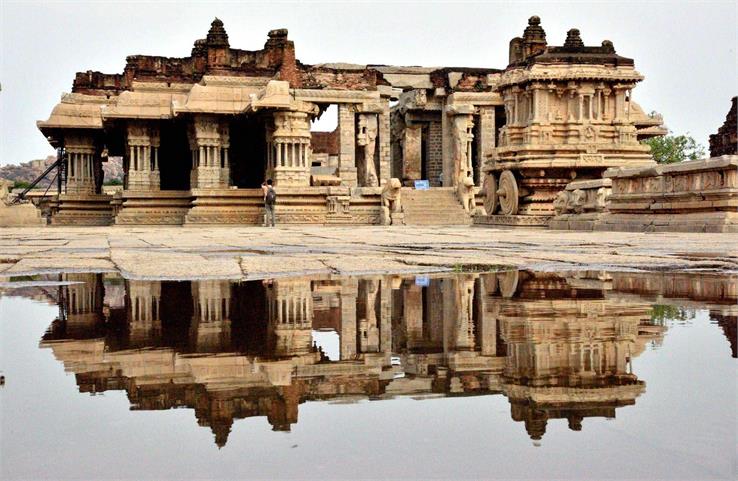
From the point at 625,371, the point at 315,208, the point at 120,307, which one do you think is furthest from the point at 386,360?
the point at 315,208

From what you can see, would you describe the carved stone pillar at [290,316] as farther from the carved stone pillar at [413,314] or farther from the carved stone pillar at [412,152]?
the carved stone pillar at [412,152]

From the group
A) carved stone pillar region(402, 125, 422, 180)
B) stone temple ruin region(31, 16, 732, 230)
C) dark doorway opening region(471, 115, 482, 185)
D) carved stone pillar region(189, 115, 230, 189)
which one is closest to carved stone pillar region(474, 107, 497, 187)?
stone temple ruin region(31, 16, 732, 230)

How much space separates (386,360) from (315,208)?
21.6 meters

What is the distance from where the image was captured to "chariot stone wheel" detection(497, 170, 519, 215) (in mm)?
19344

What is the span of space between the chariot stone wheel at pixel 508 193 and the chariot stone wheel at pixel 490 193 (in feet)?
1.36

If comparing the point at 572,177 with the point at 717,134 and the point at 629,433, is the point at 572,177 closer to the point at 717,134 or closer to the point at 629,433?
the point at 629,433

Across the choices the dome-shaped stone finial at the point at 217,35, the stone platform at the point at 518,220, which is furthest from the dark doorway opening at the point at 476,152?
the stone platform at the point at 518,220

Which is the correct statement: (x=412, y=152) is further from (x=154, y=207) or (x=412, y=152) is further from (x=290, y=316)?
(x=290, y=316)

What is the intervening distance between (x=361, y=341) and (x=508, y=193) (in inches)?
675

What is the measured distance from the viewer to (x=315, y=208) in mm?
24078

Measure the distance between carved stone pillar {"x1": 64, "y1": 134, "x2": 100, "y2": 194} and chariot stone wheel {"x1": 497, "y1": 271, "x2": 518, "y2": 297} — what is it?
87.5 ft

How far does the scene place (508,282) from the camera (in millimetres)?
4535

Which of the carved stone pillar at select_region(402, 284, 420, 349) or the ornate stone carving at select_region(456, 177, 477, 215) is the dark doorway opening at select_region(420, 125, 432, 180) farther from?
the carved stone pillar at select_region(402, 284, 420, 349)

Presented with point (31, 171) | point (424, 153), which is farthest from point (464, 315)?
point (31, 171)
